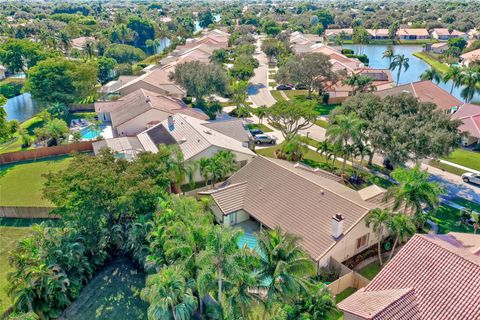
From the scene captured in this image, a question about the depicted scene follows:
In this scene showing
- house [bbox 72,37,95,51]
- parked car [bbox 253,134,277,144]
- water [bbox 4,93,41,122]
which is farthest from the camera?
house [bbox 72,37,95,51]

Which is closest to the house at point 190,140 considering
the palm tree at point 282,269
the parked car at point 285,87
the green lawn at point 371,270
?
the green lawn at point 371,270

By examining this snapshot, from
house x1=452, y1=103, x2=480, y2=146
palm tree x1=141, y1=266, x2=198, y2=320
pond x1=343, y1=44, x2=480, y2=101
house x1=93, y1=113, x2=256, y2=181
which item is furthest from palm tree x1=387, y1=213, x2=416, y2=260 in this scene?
pond x1=343, y1=44, x2=480, y2=101

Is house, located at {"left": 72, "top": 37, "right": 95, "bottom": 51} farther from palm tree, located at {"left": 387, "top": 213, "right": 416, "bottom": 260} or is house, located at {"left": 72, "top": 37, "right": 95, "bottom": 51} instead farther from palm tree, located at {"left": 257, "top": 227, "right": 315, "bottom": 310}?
palm tree, located at {"left": 257, "top": 227, "right": 315, "bottom": 310}

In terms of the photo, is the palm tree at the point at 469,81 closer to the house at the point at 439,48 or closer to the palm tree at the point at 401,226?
the palm tree at the point at 401,226

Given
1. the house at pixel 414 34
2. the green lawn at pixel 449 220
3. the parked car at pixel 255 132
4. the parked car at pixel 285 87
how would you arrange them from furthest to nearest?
1. the house at pixel 414 34
2. the parked car at pixel 285 87
3. the parked car at pixel 255 132
4. the green lawn at pixel 449 220

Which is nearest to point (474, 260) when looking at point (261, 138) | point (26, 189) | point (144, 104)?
point (261, 138)

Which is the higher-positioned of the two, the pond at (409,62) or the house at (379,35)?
the house at (379,35)
